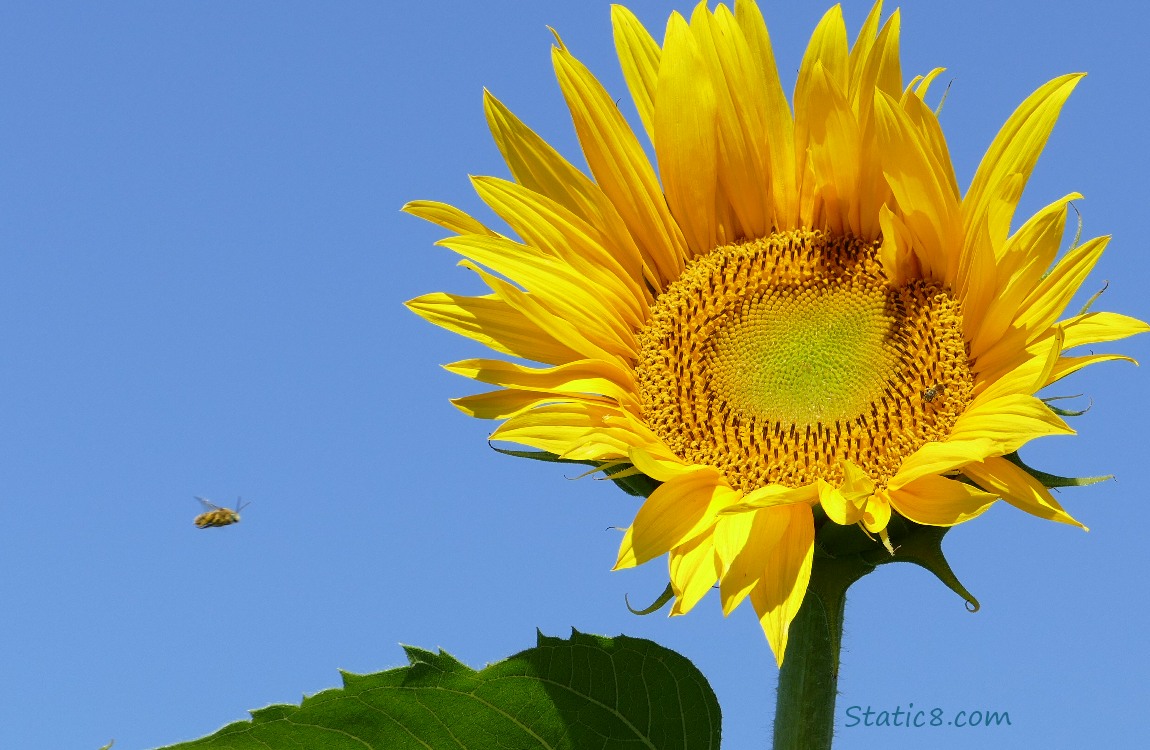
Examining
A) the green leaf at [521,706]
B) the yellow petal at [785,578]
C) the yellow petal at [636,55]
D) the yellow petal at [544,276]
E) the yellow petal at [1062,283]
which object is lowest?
the green leaf at [521,706]

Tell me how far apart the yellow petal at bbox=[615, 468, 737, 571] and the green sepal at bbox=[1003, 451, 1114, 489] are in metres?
0.77

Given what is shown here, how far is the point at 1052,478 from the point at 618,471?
3.72ft

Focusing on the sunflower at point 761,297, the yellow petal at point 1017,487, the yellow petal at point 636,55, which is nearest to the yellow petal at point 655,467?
the sunflower at point 761,297

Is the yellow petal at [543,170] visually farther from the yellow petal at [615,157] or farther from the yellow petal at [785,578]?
the yellow petal at [785,578]

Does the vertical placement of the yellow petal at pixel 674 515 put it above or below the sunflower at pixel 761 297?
below

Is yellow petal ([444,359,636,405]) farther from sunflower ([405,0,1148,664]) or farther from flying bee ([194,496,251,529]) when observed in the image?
flying bee ([194,496,251,529])

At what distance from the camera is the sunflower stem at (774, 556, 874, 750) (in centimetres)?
328

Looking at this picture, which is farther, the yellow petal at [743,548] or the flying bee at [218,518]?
the flying bee at [218,518]

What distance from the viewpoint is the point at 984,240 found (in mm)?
3543

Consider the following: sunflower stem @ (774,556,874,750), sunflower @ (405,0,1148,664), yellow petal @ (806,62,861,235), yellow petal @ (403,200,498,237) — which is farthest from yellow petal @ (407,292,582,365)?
sunflower stem @ (774,556,874,750)

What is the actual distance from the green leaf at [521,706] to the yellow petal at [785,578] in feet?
1.00

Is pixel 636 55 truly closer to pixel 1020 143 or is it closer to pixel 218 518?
pixel 1020 143

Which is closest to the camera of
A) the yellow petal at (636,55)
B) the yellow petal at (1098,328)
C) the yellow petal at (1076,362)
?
the yellow petal at (1076,362)

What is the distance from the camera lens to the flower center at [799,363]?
383 centimetres
